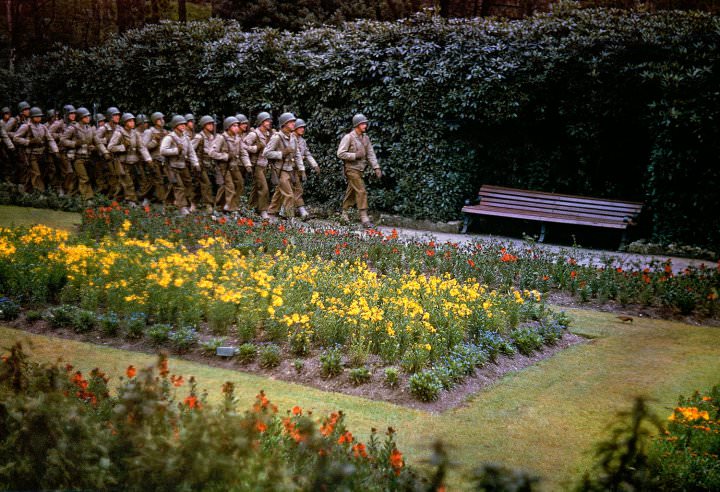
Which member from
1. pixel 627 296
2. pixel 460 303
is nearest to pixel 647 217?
pixel 627 296

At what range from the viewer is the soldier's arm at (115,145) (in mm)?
16045

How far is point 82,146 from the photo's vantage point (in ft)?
55.6

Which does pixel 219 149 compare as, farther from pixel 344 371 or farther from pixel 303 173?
pixel 344 371

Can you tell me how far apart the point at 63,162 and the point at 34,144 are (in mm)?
797

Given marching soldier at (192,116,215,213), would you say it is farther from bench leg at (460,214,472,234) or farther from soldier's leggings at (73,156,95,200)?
bench leg at (460,214,472,234)

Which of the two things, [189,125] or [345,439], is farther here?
[189,125]

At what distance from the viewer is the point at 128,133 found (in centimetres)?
1650

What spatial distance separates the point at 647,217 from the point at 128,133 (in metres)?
12.0

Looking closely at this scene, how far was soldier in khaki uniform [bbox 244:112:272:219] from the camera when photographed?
14766 mm

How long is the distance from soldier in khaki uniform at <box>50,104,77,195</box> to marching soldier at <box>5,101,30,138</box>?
1102 millimetres

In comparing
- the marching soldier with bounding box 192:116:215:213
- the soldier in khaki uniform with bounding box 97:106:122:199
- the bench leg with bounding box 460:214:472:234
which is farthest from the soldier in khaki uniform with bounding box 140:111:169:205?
the bench leg with bounding box 460:214:472:234

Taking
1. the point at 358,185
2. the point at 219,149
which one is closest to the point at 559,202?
the point at 358,185

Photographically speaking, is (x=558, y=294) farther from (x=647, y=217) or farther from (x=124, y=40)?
(x=124, y=40)

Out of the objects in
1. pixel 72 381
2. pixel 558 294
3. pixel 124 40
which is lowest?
pixel 558 294
